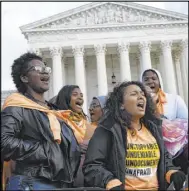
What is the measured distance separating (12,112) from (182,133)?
2082mm

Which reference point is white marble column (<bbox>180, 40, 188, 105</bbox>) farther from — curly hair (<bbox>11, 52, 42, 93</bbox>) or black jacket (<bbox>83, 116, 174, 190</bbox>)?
black jacket (<bbox>83, 116, 174, 190</bbox>)

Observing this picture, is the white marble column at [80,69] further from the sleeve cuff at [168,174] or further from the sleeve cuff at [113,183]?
the sleeve cuff at [113,183]

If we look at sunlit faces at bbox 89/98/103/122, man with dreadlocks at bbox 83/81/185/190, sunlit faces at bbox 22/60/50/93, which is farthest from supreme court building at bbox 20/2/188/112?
man with dreadlocks at bbox 83/81/185/190

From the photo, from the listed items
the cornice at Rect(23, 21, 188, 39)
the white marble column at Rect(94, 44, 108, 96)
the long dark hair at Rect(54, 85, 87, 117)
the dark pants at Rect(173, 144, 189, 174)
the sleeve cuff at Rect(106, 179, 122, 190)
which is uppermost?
the cornice at Rect(23, 21, 188, 39)

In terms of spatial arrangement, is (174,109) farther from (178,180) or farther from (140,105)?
(178,180)

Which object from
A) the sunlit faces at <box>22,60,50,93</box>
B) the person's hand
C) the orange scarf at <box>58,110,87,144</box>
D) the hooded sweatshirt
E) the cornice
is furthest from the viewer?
the cornice

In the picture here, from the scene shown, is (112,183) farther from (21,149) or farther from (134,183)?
(21,149)

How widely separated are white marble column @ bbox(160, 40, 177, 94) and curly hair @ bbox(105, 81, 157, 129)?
28646 mm

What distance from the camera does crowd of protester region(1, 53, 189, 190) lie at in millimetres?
2926

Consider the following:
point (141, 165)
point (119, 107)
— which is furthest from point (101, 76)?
point (141, 165)

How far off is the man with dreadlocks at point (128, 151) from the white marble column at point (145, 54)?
2953 centimetres

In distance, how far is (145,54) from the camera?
108ft

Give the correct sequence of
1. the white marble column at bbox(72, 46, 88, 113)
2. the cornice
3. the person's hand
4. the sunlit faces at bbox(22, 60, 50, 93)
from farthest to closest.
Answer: the cornice
the white marble column at bbox(72, 46, 88, 113)
the sunlit faces at bbox(22, 60, 50, 93)
the person's hand

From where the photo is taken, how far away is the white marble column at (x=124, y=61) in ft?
106
